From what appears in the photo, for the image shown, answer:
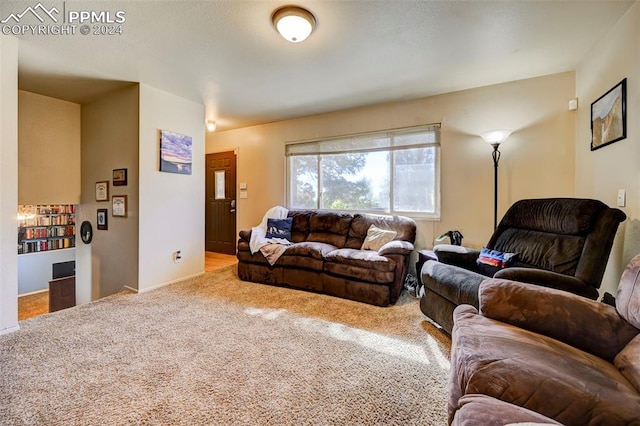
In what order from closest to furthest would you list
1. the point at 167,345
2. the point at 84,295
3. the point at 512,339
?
the point at 512,339 → the point at 167,345 → the point at 84,295

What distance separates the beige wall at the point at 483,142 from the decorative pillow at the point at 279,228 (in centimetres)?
155

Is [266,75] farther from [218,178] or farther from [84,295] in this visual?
[84,295]

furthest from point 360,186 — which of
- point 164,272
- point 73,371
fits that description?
point 73,371

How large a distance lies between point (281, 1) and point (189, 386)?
2.48 m

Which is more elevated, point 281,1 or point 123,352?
point 281,1

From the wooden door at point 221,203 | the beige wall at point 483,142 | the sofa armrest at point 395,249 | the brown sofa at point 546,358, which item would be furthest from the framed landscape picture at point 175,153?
the brown sofa at point 546,358

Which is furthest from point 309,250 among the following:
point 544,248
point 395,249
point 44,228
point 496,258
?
point 44,228

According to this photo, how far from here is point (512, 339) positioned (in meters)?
1.12

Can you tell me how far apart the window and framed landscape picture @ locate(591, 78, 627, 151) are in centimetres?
140

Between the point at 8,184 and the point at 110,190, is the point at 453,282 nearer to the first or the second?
the point at 8,184

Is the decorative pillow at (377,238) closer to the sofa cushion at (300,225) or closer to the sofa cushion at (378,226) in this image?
the sofa cushion at (378,226)

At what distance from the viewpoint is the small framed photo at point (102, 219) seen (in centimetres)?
352

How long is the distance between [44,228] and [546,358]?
7.02 metres

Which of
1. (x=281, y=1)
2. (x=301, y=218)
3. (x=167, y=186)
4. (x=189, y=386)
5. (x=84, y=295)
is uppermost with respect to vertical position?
(x=281, y=1)
